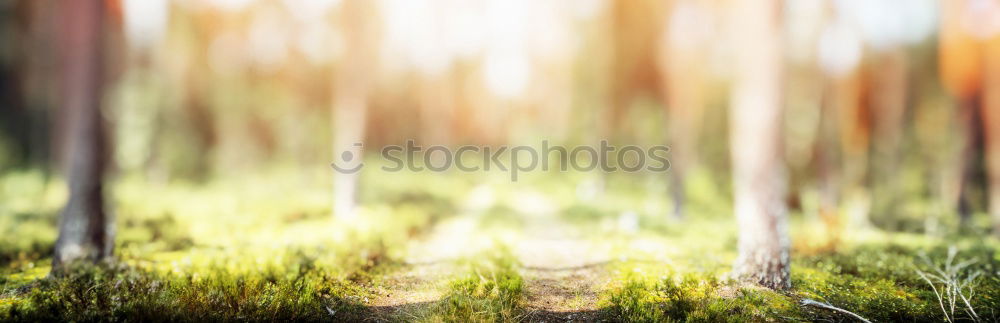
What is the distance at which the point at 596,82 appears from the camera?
1897cm

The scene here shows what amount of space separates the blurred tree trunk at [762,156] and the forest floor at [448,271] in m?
0.54

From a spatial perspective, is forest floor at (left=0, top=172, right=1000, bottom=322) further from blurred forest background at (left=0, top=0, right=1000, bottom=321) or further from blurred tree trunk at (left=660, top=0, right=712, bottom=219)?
blurred tree trunk at (left=660, top=0, right=712, bottom=219)

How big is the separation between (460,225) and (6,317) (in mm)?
8488

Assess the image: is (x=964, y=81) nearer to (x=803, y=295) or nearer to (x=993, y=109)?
(x=993, y=109)

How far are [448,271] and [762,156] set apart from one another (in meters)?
5.46

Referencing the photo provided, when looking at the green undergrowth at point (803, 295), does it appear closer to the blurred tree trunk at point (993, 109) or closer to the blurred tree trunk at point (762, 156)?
the blurred tree trunk at point (762, 156)

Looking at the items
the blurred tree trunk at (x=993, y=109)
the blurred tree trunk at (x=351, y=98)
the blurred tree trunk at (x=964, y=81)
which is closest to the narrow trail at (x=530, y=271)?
the blurred tree trunk at (x=351, y=98)

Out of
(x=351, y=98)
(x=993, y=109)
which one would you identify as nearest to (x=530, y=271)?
(x=351, y=98)

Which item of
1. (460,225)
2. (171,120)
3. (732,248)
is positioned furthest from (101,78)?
(171,120)

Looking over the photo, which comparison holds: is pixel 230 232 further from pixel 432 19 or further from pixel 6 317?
pixel 432 19

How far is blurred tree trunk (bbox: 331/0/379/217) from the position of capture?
12.2m

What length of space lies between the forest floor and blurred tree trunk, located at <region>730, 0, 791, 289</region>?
0.54 metres

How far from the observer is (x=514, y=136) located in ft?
94.6

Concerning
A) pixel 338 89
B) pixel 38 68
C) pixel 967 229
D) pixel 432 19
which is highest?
pixel 432 19
